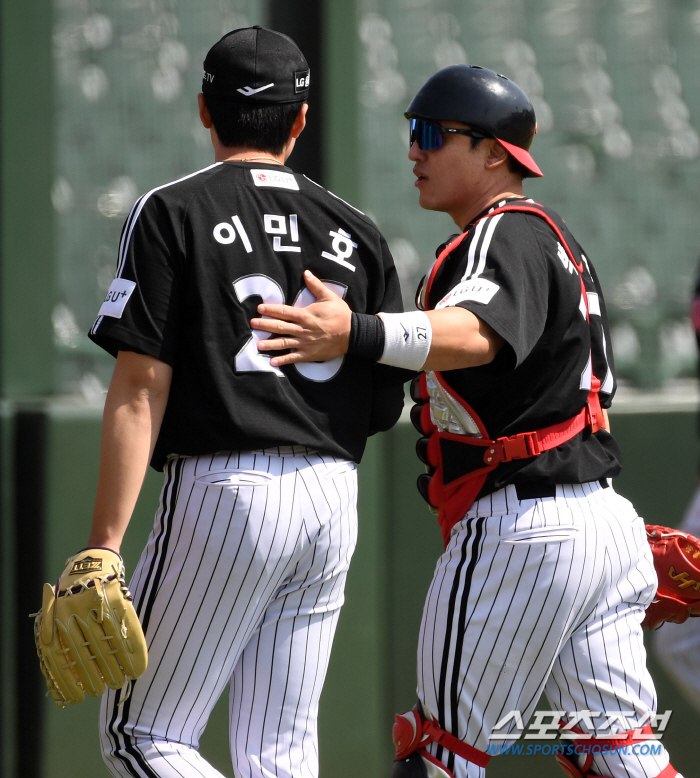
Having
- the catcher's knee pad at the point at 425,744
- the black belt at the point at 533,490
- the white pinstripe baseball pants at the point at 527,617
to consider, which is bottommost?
the catcher's knee pad at the point at 425,744

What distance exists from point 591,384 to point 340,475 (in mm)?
655

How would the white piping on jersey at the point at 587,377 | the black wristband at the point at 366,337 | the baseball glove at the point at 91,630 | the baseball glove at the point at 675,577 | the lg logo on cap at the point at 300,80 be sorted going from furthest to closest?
the baseball glove at the point at 675,577
the white piping on jersey at the point at 587,377
the lg logo on cap at the point at 300,80
the black wristband at the point at 366,337
the baseball glove at the point at 91,630

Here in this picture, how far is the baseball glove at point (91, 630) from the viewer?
223 centimetres

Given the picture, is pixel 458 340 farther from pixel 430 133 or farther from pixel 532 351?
pixel 430 133

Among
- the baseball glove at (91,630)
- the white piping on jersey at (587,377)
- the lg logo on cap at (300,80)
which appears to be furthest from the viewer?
the white piping on jersey at (587,377)

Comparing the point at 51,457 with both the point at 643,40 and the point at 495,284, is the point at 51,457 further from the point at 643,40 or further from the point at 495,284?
the point at 643,40

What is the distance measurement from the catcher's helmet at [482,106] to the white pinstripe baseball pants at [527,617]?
34.2 inches

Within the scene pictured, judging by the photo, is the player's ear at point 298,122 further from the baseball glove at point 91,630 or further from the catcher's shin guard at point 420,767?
the catcher's shin guard at point 420,767

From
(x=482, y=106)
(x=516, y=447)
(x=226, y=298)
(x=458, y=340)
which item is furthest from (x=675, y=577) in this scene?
(x=226, y=298)

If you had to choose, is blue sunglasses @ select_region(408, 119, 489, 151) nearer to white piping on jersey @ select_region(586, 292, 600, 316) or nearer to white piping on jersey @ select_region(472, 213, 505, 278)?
white piping on jersey @ select_region(472, 213, 505, 278)

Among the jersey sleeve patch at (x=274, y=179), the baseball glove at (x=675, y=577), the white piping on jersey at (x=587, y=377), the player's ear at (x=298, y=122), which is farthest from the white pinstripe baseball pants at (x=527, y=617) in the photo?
the player's ear at (x=298, y=122)

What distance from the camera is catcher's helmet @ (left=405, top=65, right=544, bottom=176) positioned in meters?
2.67

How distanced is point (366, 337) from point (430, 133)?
2.12 feet

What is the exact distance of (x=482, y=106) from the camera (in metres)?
2.67
